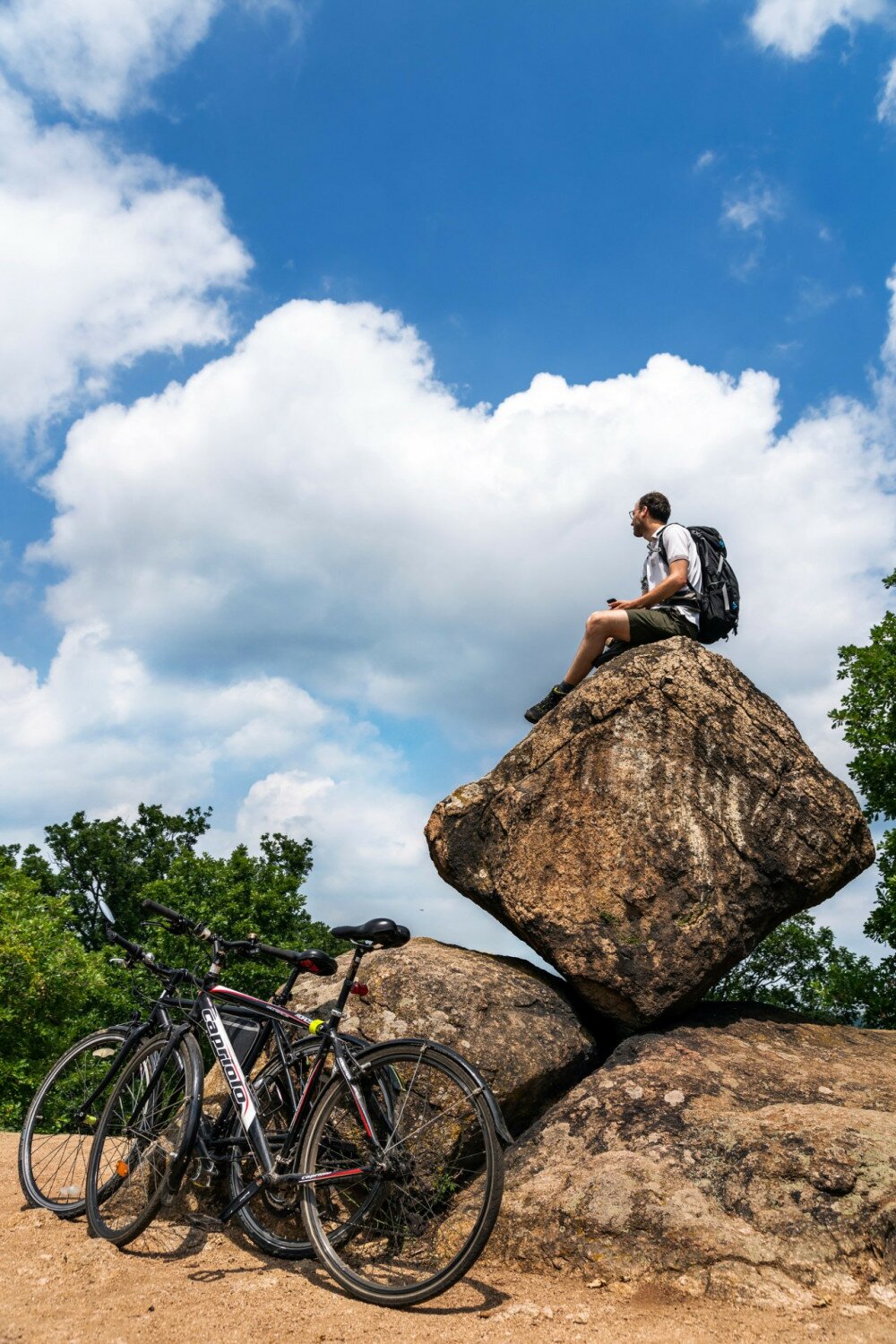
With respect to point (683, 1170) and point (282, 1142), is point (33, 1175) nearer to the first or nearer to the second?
point (282, 1142)

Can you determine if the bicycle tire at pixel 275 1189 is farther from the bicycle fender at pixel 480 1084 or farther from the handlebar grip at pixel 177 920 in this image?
the handlebar grip at pixel 177 920

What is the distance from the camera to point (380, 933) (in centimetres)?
554

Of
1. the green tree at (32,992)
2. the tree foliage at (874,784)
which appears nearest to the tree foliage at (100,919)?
the green tree at (32,992)

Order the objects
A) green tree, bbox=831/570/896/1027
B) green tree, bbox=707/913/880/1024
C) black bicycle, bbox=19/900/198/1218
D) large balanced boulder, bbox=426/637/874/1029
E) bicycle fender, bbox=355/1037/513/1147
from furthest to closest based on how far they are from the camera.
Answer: green tree, bbox=707/913/880/1024, green tree, bbox=831/570/896/1027, large balanced boulder, bbox=426/637/874/1029, black bicycle, bbox=19/900/198/1218, bicycle fender, bbox=355/1037/513/1147

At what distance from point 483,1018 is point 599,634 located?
3371 millimetres

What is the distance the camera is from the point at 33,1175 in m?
7.05

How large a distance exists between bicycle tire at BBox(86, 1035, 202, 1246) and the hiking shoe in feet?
13.1

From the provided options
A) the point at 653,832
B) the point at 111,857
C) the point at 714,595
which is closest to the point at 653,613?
the point at 714,595

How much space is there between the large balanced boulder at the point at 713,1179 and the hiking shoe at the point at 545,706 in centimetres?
294

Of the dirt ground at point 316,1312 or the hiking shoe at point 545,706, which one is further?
the hiking shoe at point 545,706

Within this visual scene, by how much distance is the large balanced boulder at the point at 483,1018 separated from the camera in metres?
6.62

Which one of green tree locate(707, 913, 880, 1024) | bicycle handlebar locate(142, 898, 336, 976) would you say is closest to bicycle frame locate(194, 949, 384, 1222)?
bicycle handlebar locate(142, 898, 336, 976)

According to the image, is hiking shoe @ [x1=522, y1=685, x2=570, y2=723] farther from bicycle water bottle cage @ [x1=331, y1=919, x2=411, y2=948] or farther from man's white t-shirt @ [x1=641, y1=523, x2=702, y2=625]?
bicycle water bottle cage @ [x1=331, y1=919, x2=411, y2=948]

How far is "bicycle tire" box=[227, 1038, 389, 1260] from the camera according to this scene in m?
5.52
